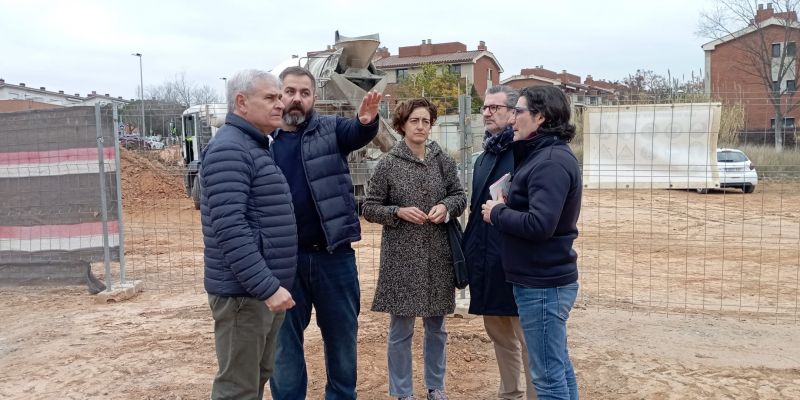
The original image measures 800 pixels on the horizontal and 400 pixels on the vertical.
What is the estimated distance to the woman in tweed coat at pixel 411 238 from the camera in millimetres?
3871

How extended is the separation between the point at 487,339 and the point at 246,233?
10.6 feet

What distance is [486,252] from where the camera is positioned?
3814 mm

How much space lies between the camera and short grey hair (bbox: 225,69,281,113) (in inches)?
112

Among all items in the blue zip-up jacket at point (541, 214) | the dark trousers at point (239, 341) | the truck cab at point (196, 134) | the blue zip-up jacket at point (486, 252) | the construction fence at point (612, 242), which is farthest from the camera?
the truck cab at point (196, 134)

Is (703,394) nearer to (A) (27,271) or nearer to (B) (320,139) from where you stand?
(B) (320,139)

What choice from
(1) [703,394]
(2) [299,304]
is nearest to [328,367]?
(2) [299,304]

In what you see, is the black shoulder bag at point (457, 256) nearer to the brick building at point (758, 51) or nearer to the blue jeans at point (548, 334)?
the blue jeans at point (548, 334)

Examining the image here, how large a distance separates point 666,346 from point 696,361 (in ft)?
1.21

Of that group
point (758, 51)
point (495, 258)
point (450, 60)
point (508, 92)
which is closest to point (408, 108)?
point (508, 92)

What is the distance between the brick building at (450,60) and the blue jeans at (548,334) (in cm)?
5005

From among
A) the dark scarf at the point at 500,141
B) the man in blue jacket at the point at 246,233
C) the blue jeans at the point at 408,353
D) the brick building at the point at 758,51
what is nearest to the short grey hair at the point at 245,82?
the man in blue jacket at the point at 246,233

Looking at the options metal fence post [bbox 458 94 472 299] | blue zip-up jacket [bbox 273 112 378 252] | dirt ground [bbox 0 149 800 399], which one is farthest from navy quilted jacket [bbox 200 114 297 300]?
metal fence post [bbox 458 94 472 299]

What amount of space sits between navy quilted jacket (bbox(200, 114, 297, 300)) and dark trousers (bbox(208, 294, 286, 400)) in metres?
0.08

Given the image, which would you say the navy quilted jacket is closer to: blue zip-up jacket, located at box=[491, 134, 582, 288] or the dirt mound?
blue zip-up jacket, located at box=[491, 134, 582, 288]
